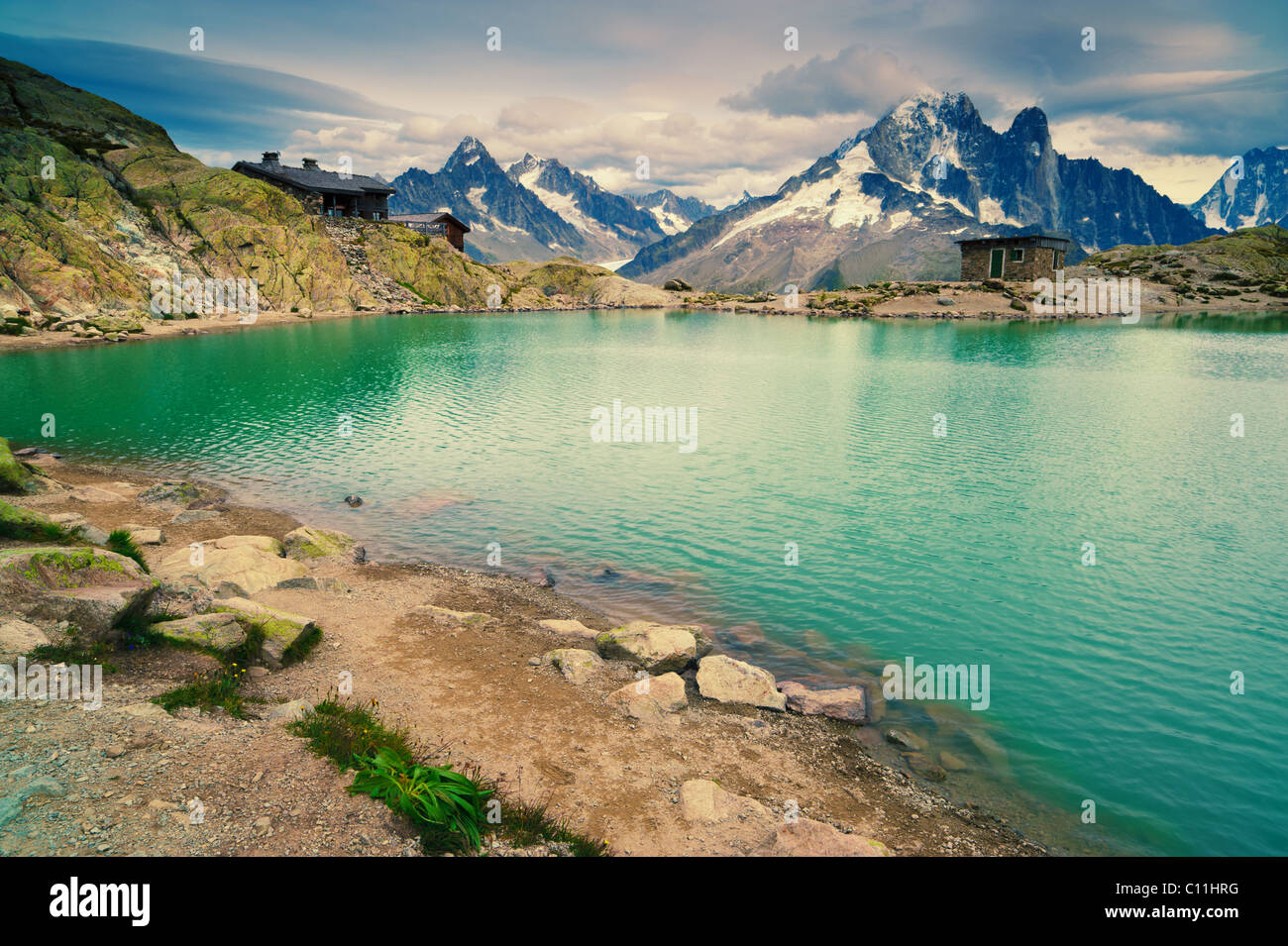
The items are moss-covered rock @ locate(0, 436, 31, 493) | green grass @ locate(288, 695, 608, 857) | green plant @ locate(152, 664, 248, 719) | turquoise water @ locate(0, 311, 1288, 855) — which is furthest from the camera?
moss-covered rock @ locate(0, 436, 31, 493)

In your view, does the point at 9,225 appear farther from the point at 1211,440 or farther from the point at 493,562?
the point at 1211,440

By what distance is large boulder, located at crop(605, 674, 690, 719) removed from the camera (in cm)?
1612

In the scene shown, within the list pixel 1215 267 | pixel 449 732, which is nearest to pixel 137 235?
pixel 449 732

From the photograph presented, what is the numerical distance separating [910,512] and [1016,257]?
6574 inches

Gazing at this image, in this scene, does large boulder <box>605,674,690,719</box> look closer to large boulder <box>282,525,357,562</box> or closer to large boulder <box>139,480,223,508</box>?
large boulder <box>282,525,357,562</box>

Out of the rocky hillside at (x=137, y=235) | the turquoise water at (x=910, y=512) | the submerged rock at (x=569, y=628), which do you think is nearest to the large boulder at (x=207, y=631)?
the submerged rock at (x=569, y=628)

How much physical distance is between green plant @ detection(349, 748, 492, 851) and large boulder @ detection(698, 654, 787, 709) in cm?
732

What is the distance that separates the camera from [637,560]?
1018 inches

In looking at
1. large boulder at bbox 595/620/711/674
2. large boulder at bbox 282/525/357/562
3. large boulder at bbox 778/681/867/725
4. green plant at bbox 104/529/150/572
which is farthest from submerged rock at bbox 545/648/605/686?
green plant at bbox 104/529/150/572

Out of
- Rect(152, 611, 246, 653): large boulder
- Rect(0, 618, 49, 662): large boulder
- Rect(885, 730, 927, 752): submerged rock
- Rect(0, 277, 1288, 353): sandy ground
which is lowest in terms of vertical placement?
Rect(885, 730, 927, 752): submerged rock

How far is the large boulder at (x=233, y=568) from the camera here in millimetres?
20000

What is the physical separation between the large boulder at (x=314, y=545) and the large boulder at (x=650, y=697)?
46.0 feet

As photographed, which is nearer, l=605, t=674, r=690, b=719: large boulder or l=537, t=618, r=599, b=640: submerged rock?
l=605, t=674, r=690, b=719: large boulder

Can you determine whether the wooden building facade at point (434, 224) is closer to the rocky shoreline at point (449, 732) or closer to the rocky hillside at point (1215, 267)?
the rocky hillside at point (1215, 267)
